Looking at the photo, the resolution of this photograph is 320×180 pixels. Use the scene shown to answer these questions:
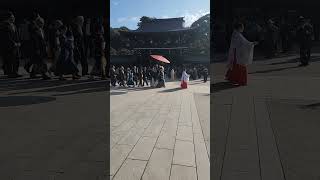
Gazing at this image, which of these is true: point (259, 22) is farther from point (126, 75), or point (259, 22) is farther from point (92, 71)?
point (126, 75)

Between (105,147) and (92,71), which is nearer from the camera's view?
(105,147)

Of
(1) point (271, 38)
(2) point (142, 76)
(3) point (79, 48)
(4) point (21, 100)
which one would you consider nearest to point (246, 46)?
(1) point (271, 38)

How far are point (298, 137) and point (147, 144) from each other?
139 cm

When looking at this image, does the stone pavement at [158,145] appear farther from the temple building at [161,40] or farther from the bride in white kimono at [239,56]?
the temple building at [161,40]

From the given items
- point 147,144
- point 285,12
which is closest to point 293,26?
point 285,12

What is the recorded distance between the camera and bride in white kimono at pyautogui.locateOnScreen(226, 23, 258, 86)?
320cm

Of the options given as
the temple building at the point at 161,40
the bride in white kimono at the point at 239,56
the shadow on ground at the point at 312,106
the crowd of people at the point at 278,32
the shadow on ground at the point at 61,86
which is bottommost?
the shadow on ground at the point at 312,106

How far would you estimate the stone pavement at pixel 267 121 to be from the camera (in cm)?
265

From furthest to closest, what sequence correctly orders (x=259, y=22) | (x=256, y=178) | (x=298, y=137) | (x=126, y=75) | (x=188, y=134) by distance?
1. (x=126, y=75)
2. (x=188, y=134)
3. (x=259, y=22)
4. (x=298, y=137)
5. (x=256, y=178)

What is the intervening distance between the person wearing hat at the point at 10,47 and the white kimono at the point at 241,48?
2.43 metres

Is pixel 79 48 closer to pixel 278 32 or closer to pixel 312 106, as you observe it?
pixel 278 32

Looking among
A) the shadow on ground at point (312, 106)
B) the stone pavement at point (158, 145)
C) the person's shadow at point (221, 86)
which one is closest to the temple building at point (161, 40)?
the stone pavement at point (158, 145)

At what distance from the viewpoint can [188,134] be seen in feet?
12.1

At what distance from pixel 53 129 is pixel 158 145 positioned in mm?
1049
